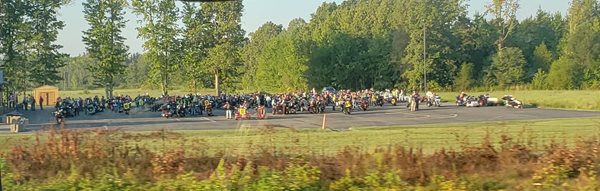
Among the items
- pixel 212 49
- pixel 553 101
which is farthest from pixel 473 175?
pixel 212 49

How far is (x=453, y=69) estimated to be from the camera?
8719 centimetres

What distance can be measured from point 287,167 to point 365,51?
8458 cm

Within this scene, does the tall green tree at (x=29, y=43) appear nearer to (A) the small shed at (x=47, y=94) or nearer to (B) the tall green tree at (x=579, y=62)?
(A) the small shed at (x=47, y=94)

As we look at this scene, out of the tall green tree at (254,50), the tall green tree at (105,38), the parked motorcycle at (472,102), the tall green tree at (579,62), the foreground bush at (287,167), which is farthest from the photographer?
the tall green tree at (254,50)

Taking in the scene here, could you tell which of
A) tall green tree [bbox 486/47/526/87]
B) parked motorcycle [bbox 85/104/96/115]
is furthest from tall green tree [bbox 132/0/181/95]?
tall green tree [bbox 486/47/526/87]

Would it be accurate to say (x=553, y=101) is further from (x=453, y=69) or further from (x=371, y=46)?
(x=371, y=46)

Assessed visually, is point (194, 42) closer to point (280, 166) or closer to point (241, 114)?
point (241, 114)

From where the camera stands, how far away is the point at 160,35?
232 ft

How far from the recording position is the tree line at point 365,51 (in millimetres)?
70625

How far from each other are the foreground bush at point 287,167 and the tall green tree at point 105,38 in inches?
2408

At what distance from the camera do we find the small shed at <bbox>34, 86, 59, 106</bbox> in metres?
63.2

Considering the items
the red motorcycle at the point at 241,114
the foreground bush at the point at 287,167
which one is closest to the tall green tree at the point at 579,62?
the red motorcycle at the point at 241,114

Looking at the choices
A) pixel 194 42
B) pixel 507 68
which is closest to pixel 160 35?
pixel 194 42

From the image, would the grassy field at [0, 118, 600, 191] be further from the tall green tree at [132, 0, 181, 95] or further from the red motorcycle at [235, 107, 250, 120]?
the tall green tree at [132, 0, 181, 95]
